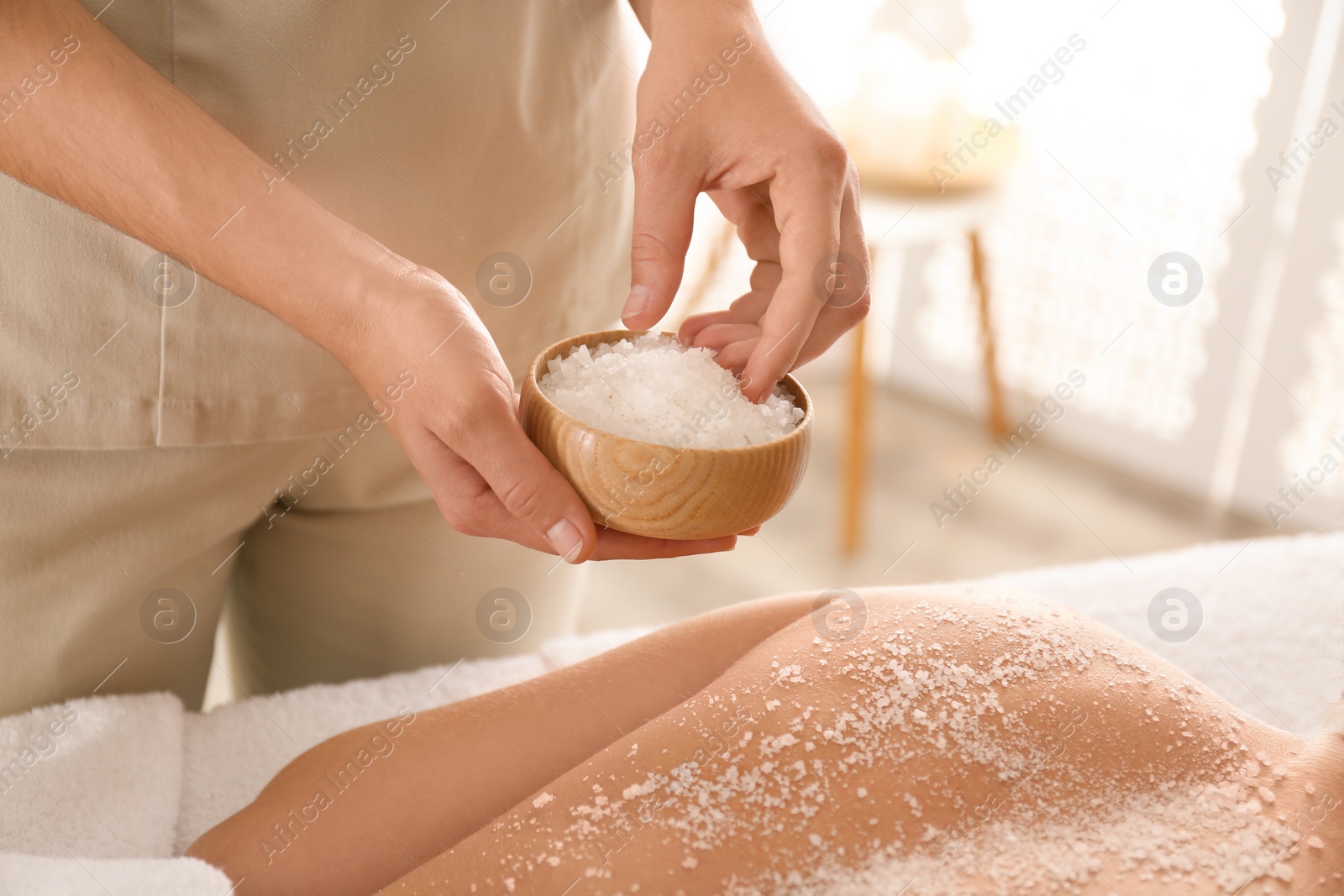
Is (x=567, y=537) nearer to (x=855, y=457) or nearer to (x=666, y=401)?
(x=666, y=401)

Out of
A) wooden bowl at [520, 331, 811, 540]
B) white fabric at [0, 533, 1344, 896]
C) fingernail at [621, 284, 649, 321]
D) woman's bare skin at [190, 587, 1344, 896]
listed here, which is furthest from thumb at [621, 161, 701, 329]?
white fabric at [0, 533, 1344, 896]

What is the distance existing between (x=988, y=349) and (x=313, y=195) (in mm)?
2223

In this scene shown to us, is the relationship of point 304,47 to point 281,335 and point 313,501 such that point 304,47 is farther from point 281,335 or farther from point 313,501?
point 313,501

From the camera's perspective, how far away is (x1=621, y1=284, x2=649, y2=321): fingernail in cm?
93

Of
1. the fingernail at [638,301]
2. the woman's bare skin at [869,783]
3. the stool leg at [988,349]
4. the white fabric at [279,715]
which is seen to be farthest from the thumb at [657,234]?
the stool leg at [988,349]

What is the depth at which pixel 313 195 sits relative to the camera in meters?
0.99

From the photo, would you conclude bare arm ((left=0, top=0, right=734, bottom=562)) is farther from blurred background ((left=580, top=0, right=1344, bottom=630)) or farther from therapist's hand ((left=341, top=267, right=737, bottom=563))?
blurred background ((left=580, top=0, right=1344, bottom=630))

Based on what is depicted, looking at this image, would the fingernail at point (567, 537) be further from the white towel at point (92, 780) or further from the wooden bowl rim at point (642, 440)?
the white towel at point (92, 780)

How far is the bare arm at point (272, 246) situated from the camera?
77 cm

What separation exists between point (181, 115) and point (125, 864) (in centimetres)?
54

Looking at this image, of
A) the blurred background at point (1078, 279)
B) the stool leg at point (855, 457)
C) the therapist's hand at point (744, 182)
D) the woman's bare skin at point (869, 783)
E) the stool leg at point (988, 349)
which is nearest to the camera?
the woman's bare skin at point (869, 783)

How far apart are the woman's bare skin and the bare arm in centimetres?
18

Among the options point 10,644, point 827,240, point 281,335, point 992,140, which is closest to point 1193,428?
point 992,140

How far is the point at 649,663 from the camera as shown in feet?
3.13
